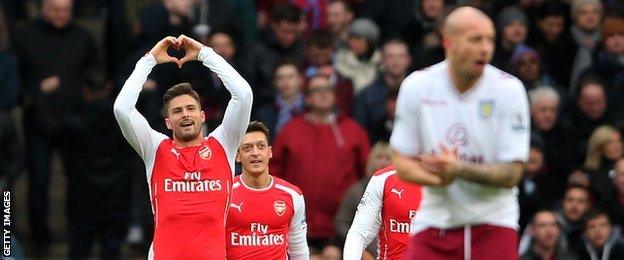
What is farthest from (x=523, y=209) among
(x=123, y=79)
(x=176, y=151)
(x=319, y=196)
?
(x=176, y=151)

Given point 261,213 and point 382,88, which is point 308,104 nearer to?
point 382,88

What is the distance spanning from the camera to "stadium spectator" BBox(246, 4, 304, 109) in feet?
52.7

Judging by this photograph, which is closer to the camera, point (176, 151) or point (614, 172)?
point (176, 151)

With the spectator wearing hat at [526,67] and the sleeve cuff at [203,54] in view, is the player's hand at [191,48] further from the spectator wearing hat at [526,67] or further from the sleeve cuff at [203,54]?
the spectator wearing hat at [526,67]

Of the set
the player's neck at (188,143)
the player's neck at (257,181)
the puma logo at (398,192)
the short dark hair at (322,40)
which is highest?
the short dark hair at (322,40)

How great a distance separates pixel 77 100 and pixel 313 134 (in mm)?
2429

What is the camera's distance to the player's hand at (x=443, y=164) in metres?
8.02

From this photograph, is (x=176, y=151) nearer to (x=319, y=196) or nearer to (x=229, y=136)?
(x=229, y=136)

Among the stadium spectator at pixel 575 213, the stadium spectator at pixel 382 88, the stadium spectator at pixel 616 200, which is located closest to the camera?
the stadium spectator at pixel 575 213

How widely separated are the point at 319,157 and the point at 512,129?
6.94 meters

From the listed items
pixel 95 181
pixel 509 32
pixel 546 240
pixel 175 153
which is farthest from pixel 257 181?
pixel 509 32

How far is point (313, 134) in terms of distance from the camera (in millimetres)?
15172

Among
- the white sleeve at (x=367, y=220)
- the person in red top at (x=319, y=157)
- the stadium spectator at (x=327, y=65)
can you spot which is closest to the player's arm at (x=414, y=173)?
the white sleeve at (x=367, y=220)

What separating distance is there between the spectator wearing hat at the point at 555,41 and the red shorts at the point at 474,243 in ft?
28.4
